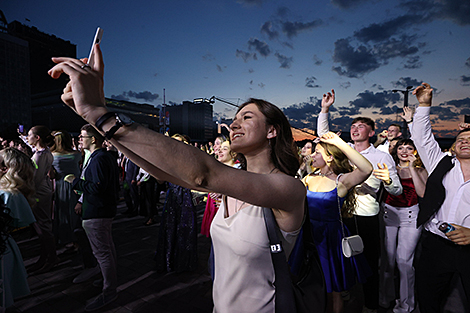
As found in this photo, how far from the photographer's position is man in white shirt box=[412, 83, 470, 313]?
7.51ft

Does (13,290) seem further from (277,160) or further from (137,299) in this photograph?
(277,160)

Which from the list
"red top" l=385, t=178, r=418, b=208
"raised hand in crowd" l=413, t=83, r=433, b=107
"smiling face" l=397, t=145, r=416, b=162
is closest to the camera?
"raised hand in crowd" l=413, t=83, r=433, b=107

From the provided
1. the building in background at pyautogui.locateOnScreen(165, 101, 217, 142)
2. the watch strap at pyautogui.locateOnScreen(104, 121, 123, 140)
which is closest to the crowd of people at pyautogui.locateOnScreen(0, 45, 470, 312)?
the watch strap at pyautogui.locateOnScreen(104, 121, 123, 140)

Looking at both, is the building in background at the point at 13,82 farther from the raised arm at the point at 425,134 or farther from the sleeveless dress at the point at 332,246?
the raised arm at the point at 425,134

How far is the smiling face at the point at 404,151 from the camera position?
12.6ft

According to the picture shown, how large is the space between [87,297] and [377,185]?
172 inches

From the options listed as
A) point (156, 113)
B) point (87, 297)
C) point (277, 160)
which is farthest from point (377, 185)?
point (156, 113)

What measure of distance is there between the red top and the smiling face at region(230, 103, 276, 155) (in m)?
2.93

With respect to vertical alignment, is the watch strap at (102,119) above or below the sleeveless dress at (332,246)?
above

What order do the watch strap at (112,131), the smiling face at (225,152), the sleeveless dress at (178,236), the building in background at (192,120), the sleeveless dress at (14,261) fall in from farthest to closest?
the building in background at (192,120) < the smiling face at (225,152) < the sleeveless dress at (178,236) < the sleeveless dress at (14,261) < the watch strap at (112,131)

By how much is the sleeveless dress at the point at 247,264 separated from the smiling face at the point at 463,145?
90.0 inches

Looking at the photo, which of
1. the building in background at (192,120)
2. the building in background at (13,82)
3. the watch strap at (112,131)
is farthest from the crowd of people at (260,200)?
the building in background at (192,120)

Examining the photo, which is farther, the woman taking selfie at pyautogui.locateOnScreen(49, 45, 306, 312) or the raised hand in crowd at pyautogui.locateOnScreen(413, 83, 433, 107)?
the raised hand in crowd at pyautogui.locateOnScreen(413, 83, 433, 107)

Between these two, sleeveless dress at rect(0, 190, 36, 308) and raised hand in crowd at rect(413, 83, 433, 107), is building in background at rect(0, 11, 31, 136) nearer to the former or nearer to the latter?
sleeveless dress at rect(0, 190, 36, 308)
